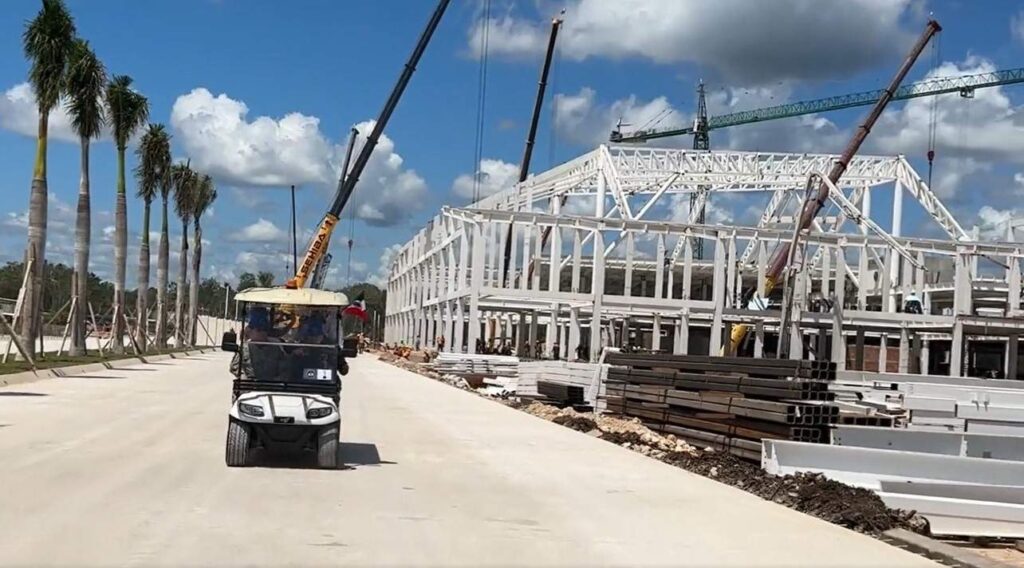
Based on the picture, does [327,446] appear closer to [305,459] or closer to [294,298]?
[305,459]

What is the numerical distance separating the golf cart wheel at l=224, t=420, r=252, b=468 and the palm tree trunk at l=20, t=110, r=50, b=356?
951 inches

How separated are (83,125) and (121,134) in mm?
7860

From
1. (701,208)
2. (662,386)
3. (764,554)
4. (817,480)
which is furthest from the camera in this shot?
(701,208)

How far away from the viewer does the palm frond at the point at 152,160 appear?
194 feet

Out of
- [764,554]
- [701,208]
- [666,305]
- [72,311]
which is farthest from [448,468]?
[701,208]

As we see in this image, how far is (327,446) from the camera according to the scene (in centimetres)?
1381

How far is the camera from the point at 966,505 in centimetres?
1359

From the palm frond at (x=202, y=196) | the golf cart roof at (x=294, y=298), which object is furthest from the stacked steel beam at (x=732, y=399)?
the palm frond at (x=202, y=196)

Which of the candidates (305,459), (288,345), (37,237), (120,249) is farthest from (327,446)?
(120,249)

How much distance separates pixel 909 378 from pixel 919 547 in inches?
1387

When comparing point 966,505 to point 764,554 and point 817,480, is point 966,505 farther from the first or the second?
point 764,554

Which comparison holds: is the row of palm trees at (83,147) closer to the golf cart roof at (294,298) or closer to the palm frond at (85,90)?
the palm frond at (85,90)

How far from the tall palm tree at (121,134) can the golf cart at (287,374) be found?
37058mm

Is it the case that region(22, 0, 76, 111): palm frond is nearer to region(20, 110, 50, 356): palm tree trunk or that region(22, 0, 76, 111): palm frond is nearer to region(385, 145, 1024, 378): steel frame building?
region(20, 110, 50, 356): palm tree trunk
